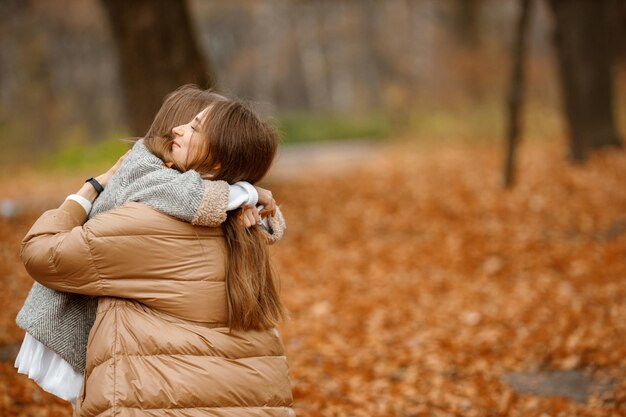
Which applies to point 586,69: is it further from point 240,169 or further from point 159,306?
point 159,306

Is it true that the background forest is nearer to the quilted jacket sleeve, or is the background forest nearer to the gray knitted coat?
the gray knitted coat

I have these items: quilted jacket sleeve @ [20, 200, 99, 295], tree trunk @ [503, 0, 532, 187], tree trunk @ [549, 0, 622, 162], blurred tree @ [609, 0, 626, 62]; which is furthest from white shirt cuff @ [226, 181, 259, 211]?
blurred tree @ [609, 0, 626, 62]

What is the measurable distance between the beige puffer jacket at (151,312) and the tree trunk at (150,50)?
6.10m

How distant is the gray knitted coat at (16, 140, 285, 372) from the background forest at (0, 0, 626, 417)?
0.74 meters

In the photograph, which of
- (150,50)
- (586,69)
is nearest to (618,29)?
(586,69)

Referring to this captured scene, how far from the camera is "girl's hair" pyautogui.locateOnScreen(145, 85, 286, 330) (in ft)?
8.20

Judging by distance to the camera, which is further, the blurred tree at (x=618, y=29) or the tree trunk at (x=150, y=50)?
the blurred tree at (x=618, y=29)

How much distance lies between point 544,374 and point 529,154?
9540 mm

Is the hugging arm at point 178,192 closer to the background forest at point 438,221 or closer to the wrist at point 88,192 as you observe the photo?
the wrist at point 88,192

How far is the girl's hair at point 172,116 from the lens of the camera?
2561mm

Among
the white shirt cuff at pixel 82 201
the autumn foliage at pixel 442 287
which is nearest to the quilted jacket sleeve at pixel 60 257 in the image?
the white shirt cuff at pixel 82 201

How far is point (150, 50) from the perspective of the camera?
8375mm

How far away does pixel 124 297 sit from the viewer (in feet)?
7.99

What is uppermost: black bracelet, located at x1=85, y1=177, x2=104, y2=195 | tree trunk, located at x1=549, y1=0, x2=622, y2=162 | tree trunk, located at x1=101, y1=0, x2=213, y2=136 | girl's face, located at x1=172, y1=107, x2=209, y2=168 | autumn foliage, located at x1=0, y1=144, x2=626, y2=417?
tree trunk, located at x1=101, y1=0, x2=213, y2=136
